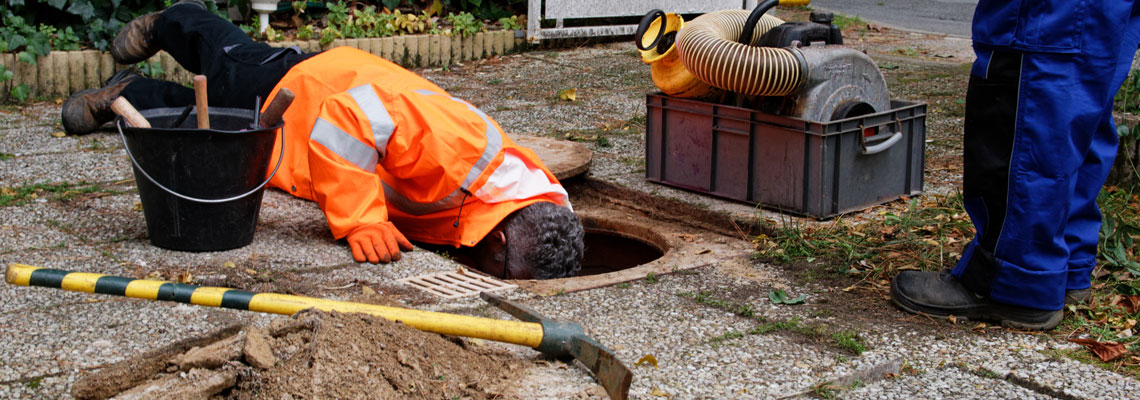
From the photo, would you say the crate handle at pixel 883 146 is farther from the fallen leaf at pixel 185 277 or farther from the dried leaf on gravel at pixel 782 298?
the fallen leaf at pixel 185 277

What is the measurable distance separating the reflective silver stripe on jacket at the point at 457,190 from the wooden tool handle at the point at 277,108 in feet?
1.90

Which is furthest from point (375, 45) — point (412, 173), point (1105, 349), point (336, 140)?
point (1105, 349)

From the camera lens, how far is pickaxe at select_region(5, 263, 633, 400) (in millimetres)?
Result: 2398

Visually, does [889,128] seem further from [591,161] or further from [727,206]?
[591,161]

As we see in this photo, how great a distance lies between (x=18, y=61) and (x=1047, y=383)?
5.82m

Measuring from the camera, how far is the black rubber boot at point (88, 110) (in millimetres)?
5105

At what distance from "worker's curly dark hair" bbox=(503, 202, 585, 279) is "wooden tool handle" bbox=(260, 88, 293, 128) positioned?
92 centimetres

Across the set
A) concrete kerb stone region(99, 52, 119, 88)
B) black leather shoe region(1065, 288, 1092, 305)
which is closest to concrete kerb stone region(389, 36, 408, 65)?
concrete kerb stone region(99, 52, 119, 88)

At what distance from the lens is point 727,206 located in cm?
429

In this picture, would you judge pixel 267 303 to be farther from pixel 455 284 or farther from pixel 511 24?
pixel 511 24

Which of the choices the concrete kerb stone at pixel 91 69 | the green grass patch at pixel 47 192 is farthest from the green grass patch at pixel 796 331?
the concrete kerb stone at pixel 91 69

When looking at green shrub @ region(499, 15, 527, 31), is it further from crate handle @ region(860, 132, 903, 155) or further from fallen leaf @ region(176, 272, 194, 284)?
fallen leaf @ region(176, 272, 194, 284)

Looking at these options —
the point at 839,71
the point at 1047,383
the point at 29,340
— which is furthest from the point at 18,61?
the point at 1047,383

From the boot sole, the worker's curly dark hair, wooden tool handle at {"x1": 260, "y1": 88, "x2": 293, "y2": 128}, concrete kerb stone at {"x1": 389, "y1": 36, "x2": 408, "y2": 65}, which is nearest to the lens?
the boot sole
